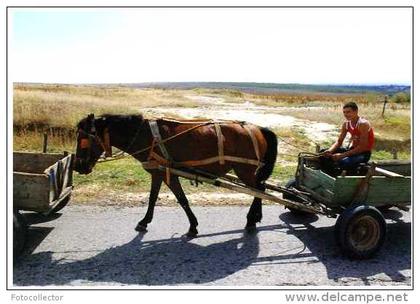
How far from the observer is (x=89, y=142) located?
670 cm

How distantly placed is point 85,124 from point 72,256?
6.80ft

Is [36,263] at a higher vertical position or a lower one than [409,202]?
lower

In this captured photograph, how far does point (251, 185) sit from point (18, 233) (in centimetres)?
381

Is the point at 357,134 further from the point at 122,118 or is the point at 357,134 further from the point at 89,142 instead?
the point at 89,142

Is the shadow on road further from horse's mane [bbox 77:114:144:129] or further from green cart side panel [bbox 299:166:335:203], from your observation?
horse's mane [bbox 77:114:144:129]

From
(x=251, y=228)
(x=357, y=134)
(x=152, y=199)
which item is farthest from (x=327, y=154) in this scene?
(x=152, y=199)

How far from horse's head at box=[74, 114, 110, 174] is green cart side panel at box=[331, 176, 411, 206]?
377 centimetres

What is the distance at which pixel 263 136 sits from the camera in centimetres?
759

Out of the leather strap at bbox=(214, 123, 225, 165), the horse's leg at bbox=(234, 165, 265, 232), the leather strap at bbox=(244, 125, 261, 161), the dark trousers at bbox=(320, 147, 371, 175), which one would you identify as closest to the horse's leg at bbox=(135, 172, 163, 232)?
the leather strap at bbox=(214, 123, 225, 165)

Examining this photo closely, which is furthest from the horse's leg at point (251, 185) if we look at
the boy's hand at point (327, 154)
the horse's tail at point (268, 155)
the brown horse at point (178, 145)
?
the boy's hand at point (327, 154)

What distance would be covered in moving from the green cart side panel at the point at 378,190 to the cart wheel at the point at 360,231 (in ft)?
0.92

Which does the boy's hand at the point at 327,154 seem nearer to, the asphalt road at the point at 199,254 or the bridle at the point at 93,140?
the asphalt road at the point at 199,254
